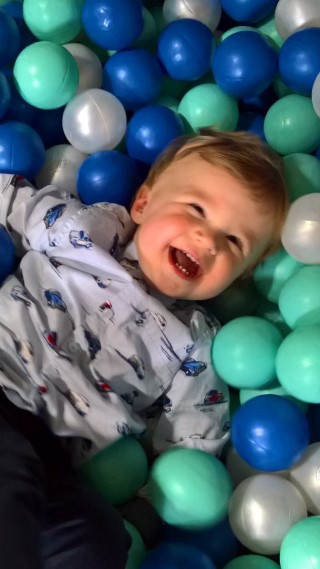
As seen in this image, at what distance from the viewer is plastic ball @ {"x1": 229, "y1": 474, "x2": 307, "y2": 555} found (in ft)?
3.74

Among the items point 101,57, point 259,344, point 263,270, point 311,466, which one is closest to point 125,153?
point 101,57

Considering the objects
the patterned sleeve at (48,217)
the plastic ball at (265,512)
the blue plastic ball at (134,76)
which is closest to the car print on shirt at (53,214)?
the patterned sleeve at (48,217)

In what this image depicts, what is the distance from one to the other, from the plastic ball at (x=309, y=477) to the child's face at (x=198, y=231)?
310 millimetres

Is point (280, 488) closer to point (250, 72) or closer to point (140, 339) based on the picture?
point (140, 339)

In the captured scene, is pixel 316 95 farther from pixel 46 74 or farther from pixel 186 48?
pixel 46 74

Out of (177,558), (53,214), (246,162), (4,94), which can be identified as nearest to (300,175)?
(246,162)

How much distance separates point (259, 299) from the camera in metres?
1.46

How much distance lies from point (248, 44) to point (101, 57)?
0.37 meters

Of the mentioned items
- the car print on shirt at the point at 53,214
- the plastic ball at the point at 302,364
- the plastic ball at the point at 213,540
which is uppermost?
the car print on shirt at the point at 53,214

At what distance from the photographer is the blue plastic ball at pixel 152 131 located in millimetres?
1450

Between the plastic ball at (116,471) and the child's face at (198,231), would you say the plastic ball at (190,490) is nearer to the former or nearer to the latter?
the plastic ball at (116,471)

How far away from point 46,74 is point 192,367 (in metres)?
0.62

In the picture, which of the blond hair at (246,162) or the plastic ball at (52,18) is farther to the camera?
the plastic ball at (52,18)

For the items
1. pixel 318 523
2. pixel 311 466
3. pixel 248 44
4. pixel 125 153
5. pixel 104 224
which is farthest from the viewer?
pixel 125 153
